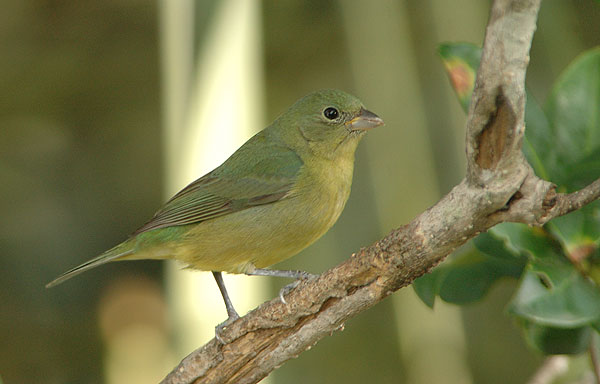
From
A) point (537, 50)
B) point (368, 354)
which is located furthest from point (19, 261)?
point (537, 50)

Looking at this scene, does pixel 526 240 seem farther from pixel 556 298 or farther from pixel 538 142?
pixel 538 142

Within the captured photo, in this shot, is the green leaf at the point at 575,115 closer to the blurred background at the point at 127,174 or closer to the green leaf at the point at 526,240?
the green leaf at the point at 526,240

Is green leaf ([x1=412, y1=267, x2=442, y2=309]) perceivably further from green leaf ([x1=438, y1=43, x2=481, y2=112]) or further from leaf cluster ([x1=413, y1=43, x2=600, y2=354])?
green leaf ([x1=438, y1=43, x2=481, y2=112])

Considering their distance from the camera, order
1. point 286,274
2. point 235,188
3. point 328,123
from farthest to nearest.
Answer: point 328,123
point 235,188
point 286,274

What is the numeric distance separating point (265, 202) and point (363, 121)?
60 centimetres

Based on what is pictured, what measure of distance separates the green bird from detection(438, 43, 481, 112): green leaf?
0.82 m

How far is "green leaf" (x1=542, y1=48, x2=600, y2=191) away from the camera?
2428mm

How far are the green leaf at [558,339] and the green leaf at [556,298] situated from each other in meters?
0.28

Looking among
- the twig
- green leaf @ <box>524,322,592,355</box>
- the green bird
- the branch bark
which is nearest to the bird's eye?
the green bird

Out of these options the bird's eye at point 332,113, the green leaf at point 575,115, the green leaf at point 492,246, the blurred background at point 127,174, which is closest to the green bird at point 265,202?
the bird's eye at point 332,113

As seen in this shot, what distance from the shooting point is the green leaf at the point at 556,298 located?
6.80 feet

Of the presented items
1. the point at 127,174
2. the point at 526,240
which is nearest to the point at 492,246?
the point at 526,240

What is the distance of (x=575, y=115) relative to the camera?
248 cm

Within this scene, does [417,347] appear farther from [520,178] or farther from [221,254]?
[520,178]
